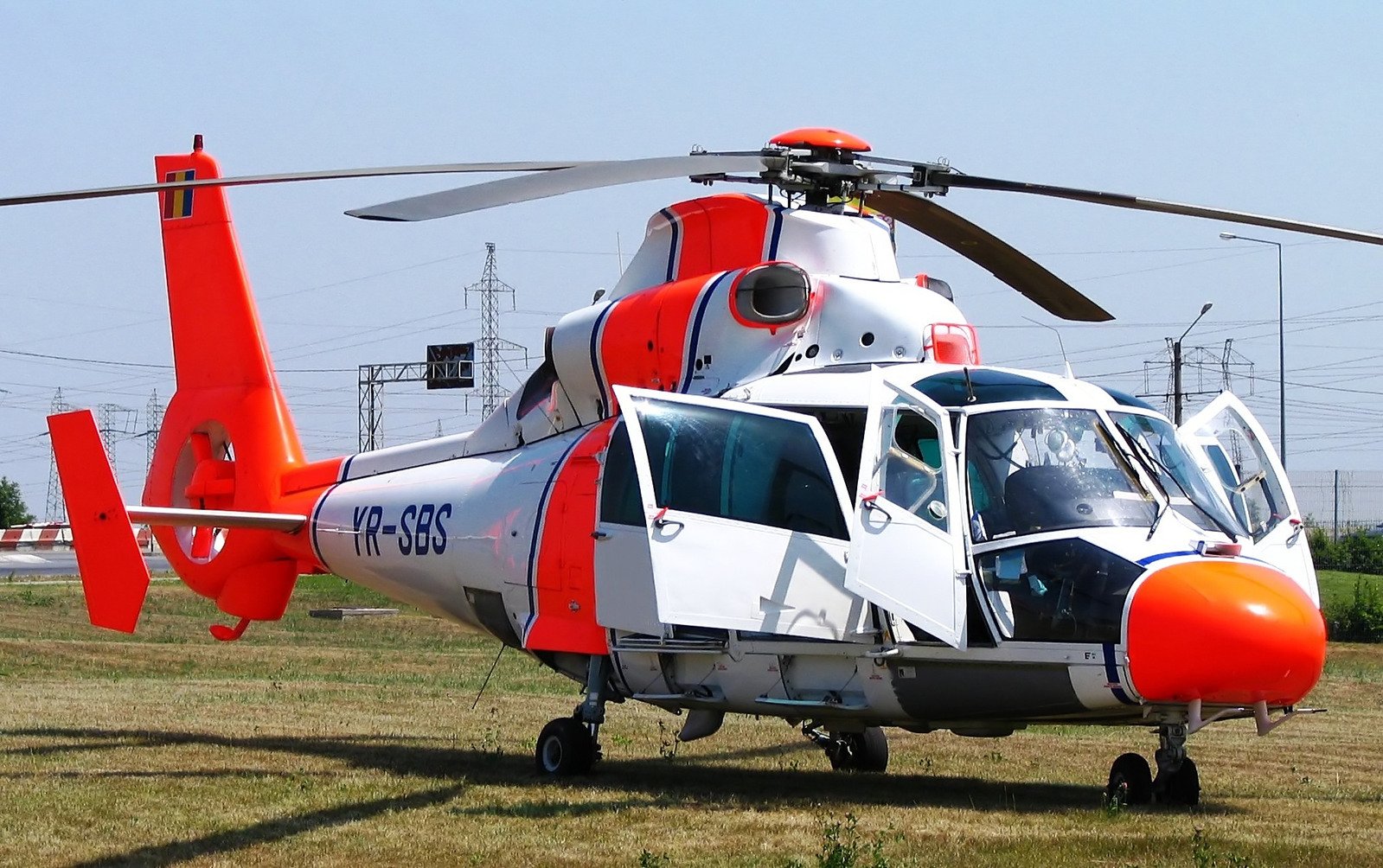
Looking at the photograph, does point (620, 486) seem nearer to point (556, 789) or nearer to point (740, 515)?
point (740, 515)

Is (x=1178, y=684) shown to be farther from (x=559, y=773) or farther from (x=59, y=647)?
(x=59, y=647)

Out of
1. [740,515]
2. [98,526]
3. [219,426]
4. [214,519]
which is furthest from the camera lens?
[219,426]

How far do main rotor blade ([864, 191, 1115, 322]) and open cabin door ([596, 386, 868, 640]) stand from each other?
3.09 metres

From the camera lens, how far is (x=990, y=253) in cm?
1404

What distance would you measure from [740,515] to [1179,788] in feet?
11.1

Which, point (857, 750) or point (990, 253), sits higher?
point (990, 253)

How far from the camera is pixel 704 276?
42.8 feet

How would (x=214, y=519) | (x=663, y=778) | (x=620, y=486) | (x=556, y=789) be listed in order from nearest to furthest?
(x=556, y=789), (x=620, y=486), (x=663, y=778), (x=214, y=519)

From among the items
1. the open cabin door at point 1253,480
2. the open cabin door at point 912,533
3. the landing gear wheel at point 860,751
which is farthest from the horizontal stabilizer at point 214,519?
the open cabin door at point 1253,480

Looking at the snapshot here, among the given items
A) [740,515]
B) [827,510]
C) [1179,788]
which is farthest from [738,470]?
[1179,788]

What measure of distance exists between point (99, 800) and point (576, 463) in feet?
14.0

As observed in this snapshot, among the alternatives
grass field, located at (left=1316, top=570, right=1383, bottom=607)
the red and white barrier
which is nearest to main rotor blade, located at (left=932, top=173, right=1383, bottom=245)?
grass field, located at (left=1316, top=570, right=1383, bottom=607)

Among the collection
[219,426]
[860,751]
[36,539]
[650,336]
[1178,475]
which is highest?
[650,336]

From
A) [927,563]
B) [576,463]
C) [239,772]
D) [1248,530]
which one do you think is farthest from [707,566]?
[239,772]
